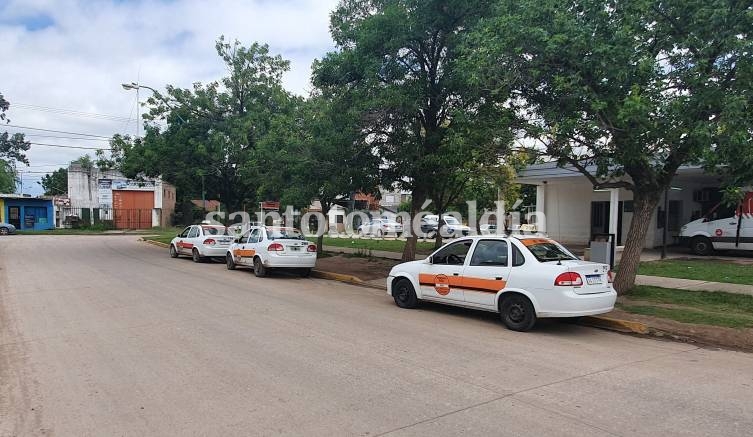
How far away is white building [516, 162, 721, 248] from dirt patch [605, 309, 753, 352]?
475 inches

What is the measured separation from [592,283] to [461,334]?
220cm

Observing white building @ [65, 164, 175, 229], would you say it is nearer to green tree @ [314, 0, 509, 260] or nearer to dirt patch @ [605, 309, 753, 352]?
green tree @ [314, 0, 509, 260]

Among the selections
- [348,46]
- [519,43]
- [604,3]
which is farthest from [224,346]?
[348,46]

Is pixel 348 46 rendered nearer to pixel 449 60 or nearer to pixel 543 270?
pixel 449 60

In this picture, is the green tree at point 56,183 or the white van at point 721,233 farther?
the green tree at point 56,183

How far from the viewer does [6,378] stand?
18.8ft

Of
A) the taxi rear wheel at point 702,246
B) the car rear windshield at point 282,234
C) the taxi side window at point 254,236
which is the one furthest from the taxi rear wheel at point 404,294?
the taxi rear wheel at point 702,246

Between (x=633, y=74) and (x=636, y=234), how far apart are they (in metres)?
3.51

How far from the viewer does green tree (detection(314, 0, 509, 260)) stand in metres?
11.5

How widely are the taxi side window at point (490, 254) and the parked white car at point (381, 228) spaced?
A: 2710 cm

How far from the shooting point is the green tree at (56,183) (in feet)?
298

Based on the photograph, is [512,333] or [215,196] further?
[215,196]

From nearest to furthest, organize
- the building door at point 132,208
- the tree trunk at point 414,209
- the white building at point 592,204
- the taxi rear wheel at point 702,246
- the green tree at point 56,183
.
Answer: the tree trunk at point 414,209, the taxi rear wheel at point 702,246, the white building at point 592,204, the building door at point 132,208, the green tree at point 56,183

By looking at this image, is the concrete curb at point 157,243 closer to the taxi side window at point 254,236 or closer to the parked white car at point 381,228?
the parked white car at point 381,228
